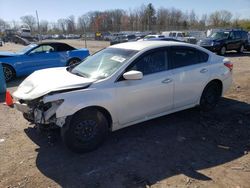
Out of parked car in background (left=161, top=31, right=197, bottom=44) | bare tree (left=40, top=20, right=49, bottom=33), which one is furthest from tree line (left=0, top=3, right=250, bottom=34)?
parked car in background (left=161, top=31, right=197, bottom=44)

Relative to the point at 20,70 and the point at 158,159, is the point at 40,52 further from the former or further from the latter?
the point at 158,159

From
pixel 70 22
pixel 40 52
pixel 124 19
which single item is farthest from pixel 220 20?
pixel 40 52

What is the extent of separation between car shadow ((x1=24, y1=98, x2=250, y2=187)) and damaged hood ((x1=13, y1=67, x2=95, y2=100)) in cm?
94

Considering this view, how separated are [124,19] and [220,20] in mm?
33862

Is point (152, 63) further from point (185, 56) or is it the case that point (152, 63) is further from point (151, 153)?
point (151, 153)

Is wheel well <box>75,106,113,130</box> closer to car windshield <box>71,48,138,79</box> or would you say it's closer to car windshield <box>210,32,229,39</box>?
car windshield <box>71,48,138,79</box>

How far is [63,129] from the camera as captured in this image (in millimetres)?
3779

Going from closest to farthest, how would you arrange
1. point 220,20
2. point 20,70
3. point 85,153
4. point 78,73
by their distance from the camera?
point 85,153, point 78,73, point 20,70, point 220,20

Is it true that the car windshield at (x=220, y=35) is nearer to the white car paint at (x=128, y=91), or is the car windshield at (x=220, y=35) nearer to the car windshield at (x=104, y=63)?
the white car paint at (x=128, y=91)

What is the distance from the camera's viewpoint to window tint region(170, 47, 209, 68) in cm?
498

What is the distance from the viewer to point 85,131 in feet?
13.0

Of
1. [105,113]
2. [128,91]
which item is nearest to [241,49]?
[128,91]

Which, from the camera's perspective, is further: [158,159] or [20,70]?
[20,70]

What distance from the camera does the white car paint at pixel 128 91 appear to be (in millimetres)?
3795
